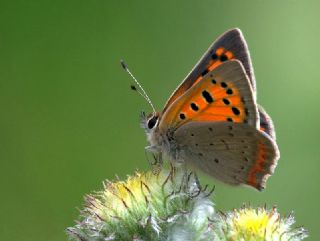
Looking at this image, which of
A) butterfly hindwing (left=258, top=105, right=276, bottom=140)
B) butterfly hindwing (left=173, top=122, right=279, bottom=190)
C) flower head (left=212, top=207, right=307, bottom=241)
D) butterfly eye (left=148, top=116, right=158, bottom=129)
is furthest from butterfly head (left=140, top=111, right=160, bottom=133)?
flower head (left=212, top=207, right=307, bottom=241)

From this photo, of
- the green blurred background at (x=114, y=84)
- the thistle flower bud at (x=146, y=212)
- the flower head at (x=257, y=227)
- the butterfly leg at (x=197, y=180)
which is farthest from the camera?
the green blurred background at (x=114, y=84)

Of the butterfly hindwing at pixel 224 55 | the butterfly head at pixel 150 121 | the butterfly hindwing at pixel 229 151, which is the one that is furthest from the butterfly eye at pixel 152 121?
the butterfly hindwing at pixel 224 55

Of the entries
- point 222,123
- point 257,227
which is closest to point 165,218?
point 257,227

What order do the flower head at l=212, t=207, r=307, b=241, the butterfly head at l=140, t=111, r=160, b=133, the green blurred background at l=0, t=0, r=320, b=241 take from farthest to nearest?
the green blurred background at l=0, t=0, r=320, b=241, the butterfly head at l=140, t=111, r=160, b=133, the flower head at l=212, t=207, r=307, b=241

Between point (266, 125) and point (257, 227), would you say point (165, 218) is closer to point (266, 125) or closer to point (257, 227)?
point (257, 227)

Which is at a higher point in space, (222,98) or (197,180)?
(222,98)

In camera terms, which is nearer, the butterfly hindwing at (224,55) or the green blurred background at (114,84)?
the butterfly hindwing at (224,55)

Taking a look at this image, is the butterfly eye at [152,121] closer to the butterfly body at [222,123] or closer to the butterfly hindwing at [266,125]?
the butterfly body at [222,123]

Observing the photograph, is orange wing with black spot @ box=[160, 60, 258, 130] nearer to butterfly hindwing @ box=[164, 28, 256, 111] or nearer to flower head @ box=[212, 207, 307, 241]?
butterfly hindwing @ box=[164, 28, 256, 111]
